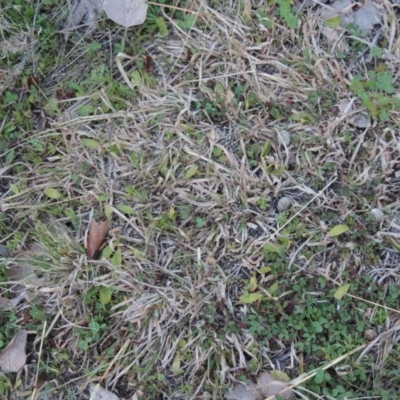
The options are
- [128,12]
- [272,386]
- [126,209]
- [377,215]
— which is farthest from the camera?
[128,12]

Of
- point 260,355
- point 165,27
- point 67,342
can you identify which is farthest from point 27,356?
point 165,27

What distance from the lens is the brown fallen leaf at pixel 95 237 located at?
2.05 metres

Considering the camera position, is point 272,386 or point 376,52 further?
point 376,52

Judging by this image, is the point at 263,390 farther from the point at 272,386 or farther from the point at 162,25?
the point at 162,25

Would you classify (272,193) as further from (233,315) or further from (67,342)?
(67,342)

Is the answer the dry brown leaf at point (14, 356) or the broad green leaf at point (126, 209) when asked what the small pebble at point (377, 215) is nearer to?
the broad green leaf at point (126, 209)

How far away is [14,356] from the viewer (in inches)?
78.2

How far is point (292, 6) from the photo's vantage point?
2.22 m

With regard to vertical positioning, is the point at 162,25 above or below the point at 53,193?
above

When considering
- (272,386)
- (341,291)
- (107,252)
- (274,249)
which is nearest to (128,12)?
(107,252)

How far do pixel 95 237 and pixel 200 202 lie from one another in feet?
1.17

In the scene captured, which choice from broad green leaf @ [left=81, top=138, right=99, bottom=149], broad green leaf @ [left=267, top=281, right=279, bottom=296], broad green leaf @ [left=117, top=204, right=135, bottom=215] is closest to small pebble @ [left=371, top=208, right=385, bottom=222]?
broad green leaf @ [left=267, top=281, right=279, bottom=296]

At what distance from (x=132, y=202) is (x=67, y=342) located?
49 cm

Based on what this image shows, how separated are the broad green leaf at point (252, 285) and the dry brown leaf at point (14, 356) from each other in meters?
0.72
